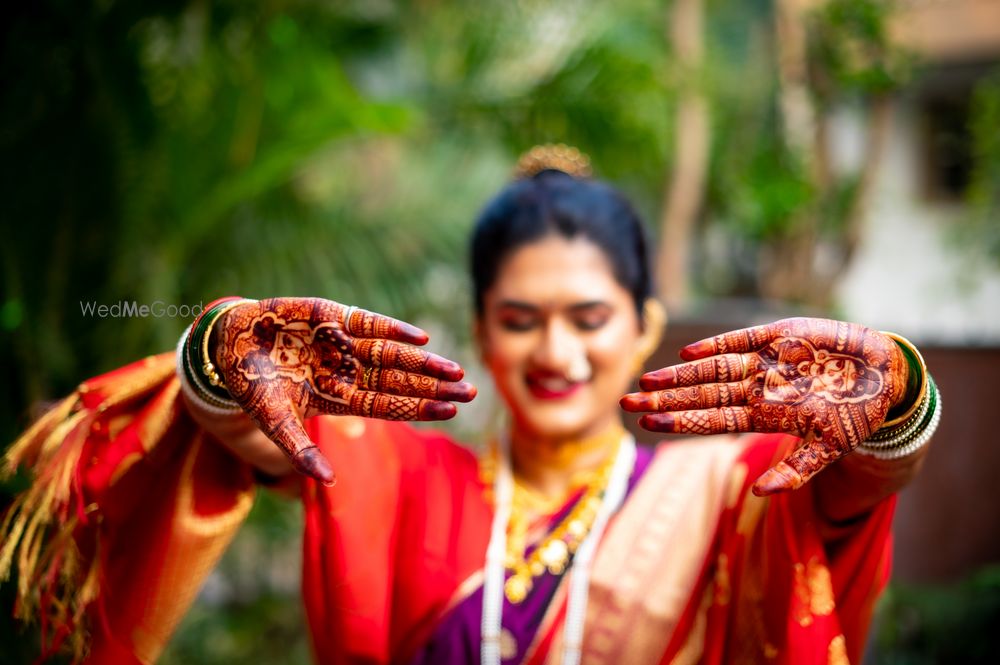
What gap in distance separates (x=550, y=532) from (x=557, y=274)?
473 millimetres

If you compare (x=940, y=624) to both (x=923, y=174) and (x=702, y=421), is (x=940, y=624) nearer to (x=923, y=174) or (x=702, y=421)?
(x=702, y=421)

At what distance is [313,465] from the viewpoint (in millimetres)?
926

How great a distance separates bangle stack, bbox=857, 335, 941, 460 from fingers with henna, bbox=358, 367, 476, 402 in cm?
51

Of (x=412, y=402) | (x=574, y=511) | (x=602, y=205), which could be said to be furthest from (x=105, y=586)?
(x=602, y=205)

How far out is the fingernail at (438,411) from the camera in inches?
38.0

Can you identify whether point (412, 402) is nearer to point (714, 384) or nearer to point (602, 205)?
point (714, 384)

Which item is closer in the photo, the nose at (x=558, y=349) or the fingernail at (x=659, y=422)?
the fingernail at (x=659, y=422)

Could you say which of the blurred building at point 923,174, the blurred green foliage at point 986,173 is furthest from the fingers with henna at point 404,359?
the blurred building at point 923,174

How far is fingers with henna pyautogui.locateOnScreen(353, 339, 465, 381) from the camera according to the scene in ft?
3.20

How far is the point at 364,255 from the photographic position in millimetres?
2561

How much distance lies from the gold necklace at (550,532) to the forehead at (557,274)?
319 mm

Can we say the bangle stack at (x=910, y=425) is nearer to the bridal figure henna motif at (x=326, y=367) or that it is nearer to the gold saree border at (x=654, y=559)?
the gold saree border at (x=654, y=559)

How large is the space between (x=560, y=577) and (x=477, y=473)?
11.1 inches

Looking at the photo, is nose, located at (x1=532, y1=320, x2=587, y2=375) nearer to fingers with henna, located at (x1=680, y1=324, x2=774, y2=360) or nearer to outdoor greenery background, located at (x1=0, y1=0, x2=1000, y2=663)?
fingers with henna, located at (x1=680, y1=324, x2=774, y2=360)
